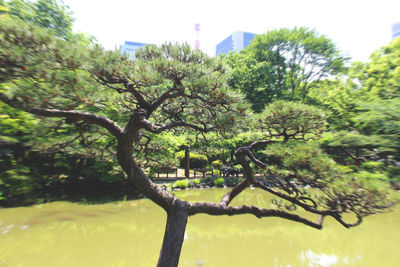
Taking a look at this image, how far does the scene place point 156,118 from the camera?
3.06 metres

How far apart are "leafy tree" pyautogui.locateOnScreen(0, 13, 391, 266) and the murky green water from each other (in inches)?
65.5

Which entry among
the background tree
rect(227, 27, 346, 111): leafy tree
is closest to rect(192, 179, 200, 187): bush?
the background tree


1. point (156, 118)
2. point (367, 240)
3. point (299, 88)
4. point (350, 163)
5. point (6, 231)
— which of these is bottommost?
point (367, 240)

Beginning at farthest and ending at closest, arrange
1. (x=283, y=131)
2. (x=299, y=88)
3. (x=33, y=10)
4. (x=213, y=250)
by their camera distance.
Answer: (x=299, y=88)
(x=33, y=10)
(x=213, y=250)
(x=283, y=131)

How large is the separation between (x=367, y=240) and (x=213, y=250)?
128 inches

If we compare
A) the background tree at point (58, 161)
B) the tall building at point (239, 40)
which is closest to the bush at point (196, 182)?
the background tree at point (58, 161)

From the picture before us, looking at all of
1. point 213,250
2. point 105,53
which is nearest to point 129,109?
point 105,53

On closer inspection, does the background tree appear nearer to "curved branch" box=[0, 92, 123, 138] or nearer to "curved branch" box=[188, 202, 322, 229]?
"curved branch" box=[0, 92, 123, 138]

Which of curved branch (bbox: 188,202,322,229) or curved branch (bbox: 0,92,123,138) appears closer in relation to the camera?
curved branch (bbox: 0,92,123,138)

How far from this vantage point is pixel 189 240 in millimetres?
3871

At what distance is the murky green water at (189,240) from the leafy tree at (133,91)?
1663 mm

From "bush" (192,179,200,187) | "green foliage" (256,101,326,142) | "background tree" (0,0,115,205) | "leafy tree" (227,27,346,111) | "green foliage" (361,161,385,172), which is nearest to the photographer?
"green foliage" (361,161,385,172)

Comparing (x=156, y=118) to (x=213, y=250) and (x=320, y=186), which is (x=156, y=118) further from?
(x=213, y=250)

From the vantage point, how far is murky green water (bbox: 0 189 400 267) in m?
3.17
